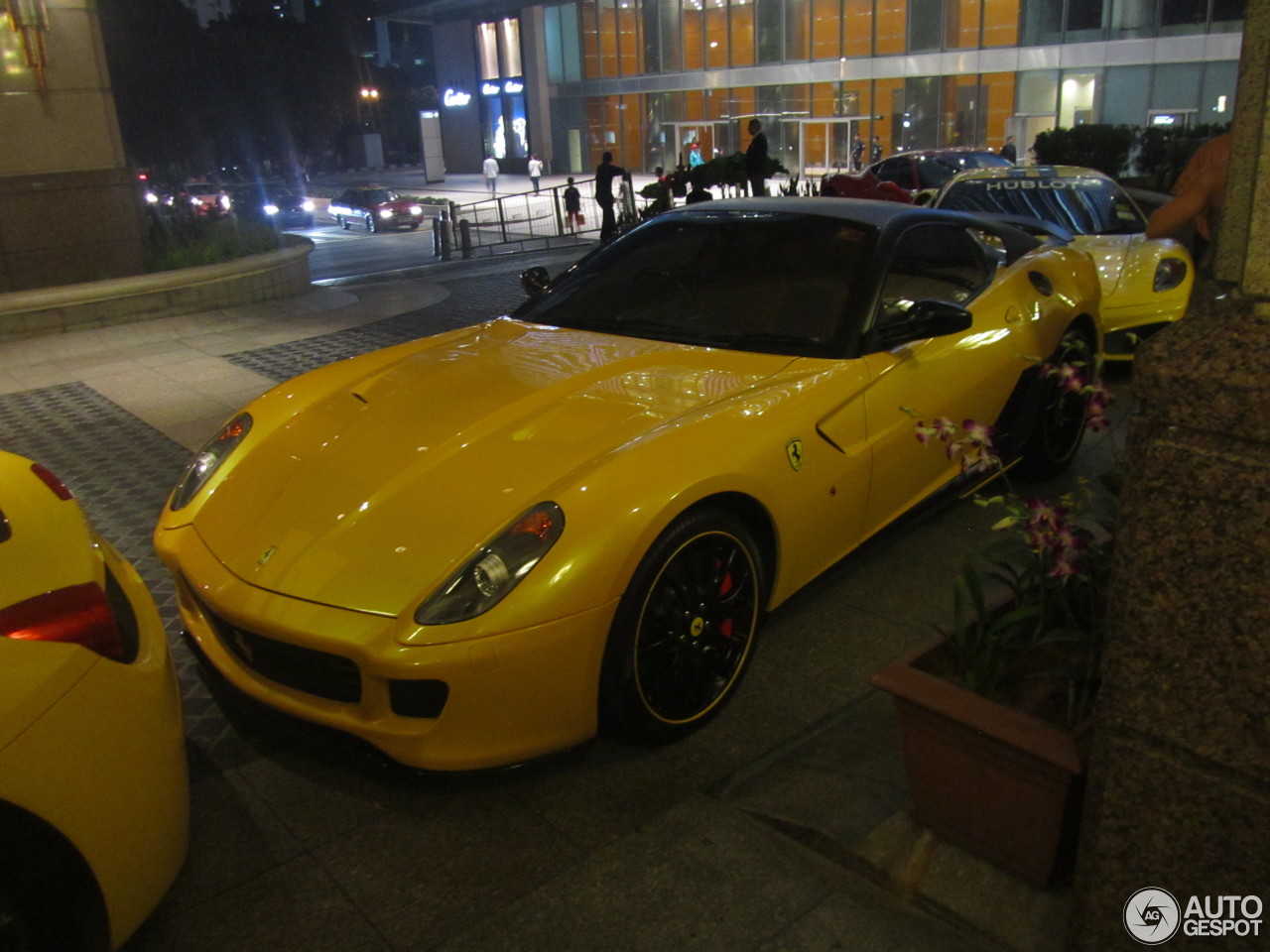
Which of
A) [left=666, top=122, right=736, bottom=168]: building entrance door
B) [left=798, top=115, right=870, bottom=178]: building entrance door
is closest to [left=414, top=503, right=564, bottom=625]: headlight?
[left=798, top=115, right=870, bottom=178]: building entrance door

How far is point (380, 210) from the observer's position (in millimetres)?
28812

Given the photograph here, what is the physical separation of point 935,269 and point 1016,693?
2530 mm

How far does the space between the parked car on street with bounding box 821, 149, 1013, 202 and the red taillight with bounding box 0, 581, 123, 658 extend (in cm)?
1600

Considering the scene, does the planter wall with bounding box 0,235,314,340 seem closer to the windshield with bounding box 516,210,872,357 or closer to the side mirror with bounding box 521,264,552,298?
the side mirror with bounding box 521,264,552,298

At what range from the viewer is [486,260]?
1823cm

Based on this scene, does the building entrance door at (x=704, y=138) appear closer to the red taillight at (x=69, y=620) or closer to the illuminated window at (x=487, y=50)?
the illuminated window at (x=487, y=50)

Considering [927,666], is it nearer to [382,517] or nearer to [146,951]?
[382,517]

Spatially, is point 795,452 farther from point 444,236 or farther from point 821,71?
point 821,71

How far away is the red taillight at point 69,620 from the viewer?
2.20 m

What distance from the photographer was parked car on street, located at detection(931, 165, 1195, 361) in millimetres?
7145

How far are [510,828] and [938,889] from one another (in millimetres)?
1145

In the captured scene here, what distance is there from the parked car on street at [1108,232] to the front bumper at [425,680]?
184 inches

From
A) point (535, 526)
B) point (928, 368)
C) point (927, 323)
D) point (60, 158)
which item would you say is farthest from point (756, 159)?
point (535, 526)

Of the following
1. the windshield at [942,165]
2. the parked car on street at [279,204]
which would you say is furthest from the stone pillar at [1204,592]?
the parked car on street at [279,204]
